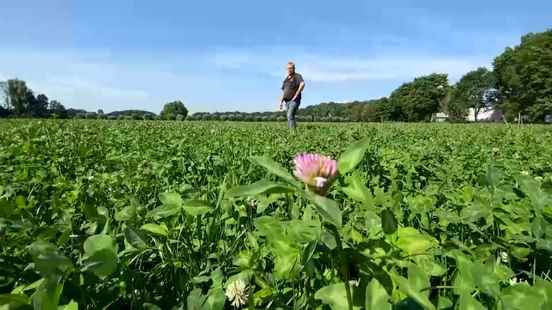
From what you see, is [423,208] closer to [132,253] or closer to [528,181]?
[528,181]

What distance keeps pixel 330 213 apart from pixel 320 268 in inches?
30.9

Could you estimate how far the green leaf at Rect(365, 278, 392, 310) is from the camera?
2.68 ft

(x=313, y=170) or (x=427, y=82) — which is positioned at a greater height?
(x=427, y=82)

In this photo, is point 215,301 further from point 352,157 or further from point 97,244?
point 352,157

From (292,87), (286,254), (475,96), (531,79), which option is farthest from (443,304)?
(475,96)

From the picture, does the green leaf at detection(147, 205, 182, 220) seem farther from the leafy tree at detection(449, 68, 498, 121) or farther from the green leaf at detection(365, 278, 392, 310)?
the leafy tree at detection(449, 68, 498, 121)

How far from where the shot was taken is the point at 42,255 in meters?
0.80

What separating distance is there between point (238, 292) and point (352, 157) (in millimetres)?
514

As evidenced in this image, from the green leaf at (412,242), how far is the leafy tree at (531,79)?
59.1m

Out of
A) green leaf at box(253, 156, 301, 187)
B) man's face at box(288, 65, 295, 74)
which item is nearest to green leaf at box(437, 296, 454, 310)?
green leaf at box(253, 156, 301, 187)

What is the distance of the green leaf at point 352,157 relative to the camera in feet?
2.58

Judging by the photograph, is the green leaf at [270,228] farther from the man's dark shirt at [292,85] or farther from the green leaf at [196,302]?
the man's dark shirt at [292,85]

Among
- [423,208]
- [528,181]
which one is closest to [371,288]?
[528,181]

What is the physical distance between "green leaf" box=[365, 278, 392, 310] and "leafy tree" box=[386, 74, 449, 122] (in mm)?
105328
